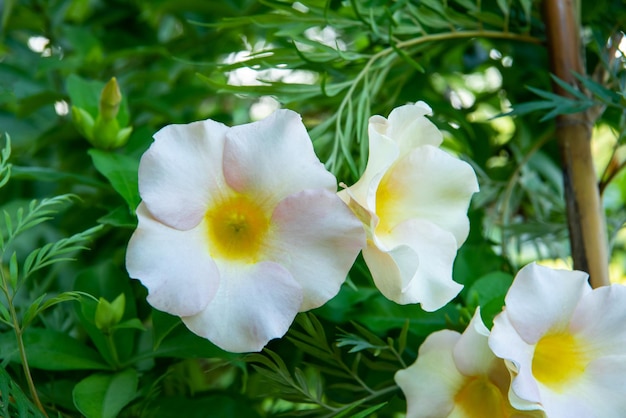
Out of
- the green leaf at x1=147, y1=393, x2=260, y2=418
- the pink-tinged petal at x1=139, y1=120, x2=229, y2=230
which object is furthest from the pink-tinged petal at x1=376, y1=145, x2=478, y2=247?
the green leaf at x1=147, y1=393, x2=260, y2=418

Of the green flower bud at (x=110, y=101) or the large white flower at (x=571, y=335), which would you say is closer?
the large white flower at (x=571, y=335)

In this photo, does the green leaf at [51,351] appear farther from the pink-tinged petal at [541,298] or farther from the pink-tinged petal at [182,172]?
the pink-tinged petal at [541,298]

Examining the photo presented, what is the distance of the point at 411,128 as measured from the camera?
0.43m

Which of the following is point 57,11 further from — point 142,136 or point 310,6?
point 310,6

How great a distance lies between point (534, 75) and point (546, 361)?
0.40 m

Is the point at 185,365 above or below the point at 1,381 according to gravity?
below

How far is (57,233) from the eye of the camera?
770 millimetres

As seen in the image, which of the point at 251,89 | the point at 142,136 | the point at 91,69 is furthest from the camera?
the point at 91,69

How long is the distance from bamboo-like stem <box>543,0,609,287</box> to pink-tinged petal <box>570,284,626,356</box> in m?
0.12

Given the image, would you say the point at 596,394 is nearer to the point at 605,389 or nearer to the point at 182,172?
the point at 605,389

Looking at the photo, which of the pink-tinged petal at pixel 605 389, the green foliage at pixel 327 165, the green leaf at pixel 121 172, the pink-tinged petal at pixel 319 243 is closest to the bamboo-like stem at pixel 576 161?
the green foliage at pixel 327 165

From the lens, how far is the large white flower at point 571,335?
1.33 ft

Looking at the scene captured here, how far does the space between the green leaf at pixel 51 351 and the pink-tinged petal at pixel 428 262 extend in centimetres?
23

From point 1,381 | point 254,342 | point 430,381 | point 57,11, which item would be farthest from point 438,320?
point 57,11
